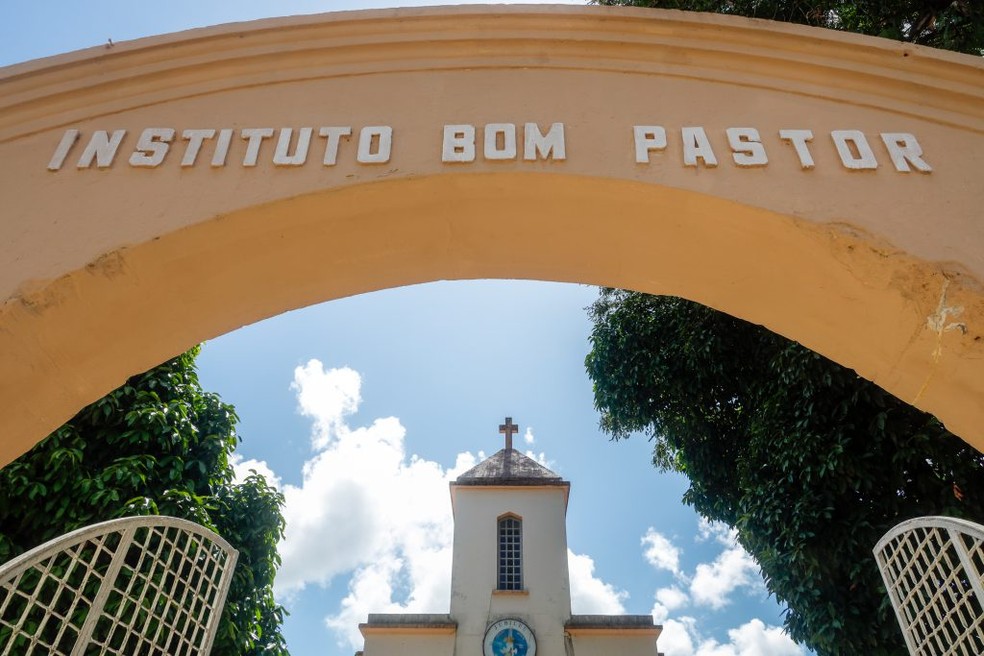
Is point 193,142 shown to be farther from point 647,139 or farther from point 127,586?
point 127,586

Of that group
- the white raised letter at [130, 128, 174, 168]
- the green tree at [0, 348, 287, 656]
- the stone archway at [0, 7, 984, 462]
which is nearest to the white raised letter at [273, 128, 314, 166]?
the stone archway at [0, 7, 984, 462]

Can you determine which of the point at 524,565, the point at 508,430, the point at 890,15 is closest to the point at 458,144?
the point at 890,15

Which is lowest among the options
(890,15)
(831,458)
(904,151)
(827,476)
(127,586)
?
(127,586)

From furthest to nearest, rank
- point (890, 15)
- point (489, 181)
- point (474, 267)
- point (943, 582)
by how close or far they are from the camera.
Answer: point (890, 15)
point (943, 582)
point (474, 267)
point (489, 181)

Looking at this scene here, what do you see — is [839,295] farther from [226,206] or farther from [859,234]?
[226,206]

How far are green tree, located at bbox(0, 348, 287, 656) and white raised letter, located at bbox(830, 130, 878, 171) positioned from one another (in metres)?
7.29

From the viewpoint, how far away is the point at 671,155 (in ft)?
9.21

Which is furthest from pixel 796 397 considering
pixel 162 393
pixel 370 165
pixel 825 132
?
pixel 162 393

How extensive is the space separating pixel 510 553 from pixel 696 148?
1571cm

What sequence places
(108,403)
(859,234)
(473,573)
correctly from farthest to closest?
(473,573), (108,403), (859,234)

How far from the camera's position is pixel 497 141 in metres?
2.87

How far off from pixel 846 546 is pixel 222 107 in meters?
7.55

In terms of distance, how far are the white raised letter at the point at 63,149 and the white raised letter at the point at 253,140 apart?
2.39 ft

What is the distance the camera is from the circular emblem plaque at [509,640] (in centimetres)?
1520
